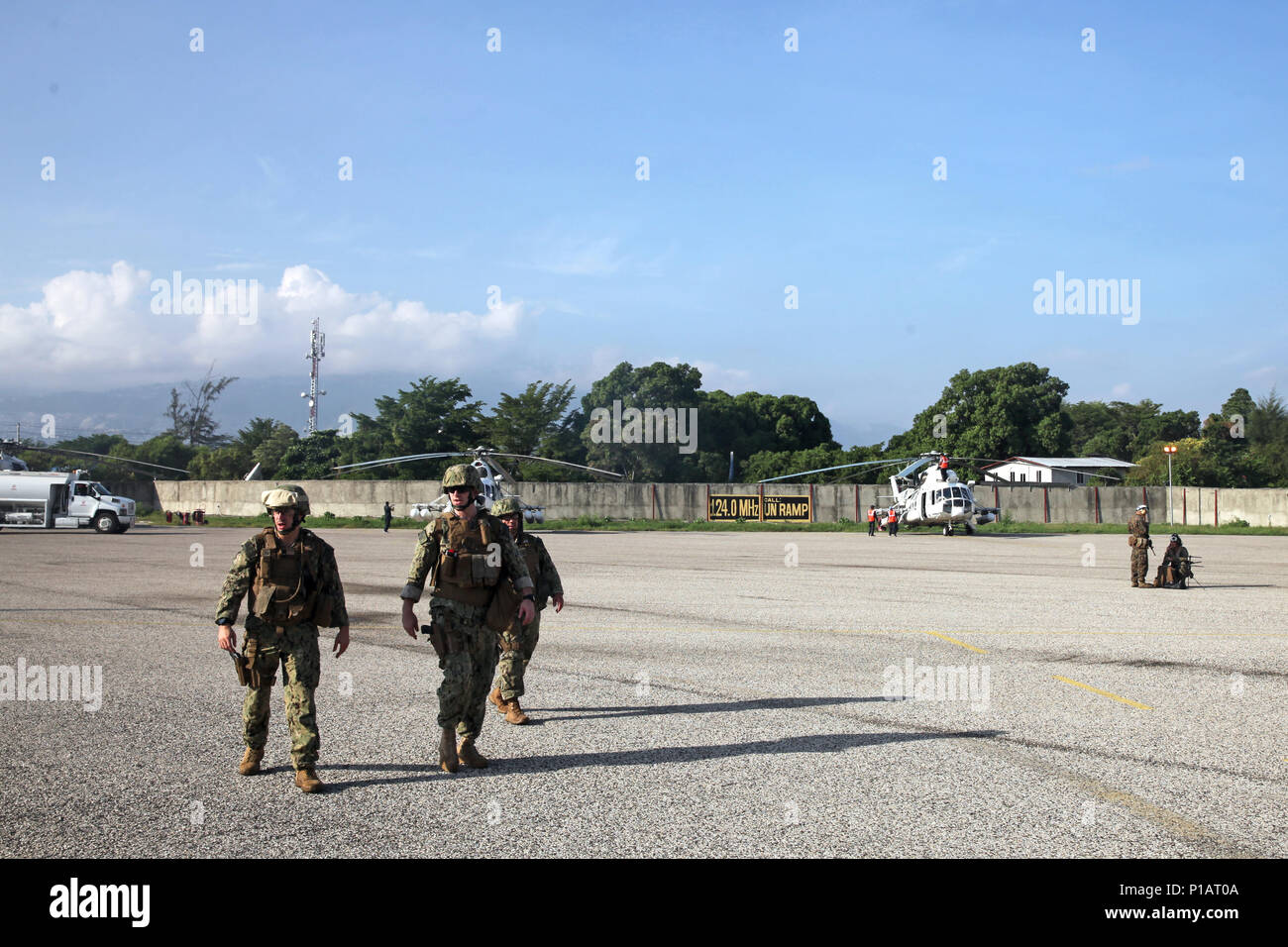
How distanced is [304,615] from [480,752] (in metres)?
1.64

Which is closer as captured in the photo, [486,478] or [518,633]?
[518,633]

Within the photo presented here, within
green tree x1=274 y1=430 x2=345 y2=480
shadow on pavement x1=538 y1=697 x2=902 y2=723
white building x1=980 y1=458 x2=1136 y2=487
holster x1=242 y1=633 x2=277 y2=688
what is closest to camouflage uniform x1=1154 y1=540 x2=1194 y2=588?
shadow on pavement x1=538 y1=697 x2=902 y2=723

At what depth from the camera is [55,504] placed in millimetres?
43969

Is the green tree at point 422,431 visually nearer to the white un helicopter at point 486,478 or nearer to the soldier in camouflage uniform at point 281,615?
the white un helicopter at point 486,478

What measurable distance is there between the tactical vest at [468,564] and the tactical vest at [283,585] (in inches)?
32.0

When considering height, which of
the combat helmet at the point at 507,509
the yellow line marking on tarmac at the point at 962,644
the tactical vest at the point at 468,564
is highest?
the combat helmet at the point at 507,509

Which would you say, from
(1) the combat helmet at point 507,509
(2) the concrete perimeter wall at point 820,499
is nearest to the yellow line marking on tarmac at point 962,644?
(1) the combat helmet at point 507,509

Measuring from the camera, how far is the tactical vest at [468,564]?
21.8 ft

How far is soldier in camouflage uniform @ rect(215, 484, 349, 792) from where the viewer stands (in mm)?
6262

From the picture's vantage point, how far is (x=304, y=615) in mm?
6336

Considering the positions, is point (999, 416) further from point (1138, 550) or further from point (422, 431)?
point (1138, 550)

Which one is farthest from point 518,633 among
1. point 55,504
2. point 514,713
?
point 55,504

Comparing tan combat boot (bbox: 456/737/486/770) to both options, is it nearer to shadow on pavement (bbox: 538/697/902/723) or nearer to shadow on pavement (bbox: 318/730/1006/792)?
shadow on pavement (bbox: 318/730/1006/792)

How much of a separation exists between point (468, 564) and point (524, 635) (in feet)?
5.68
